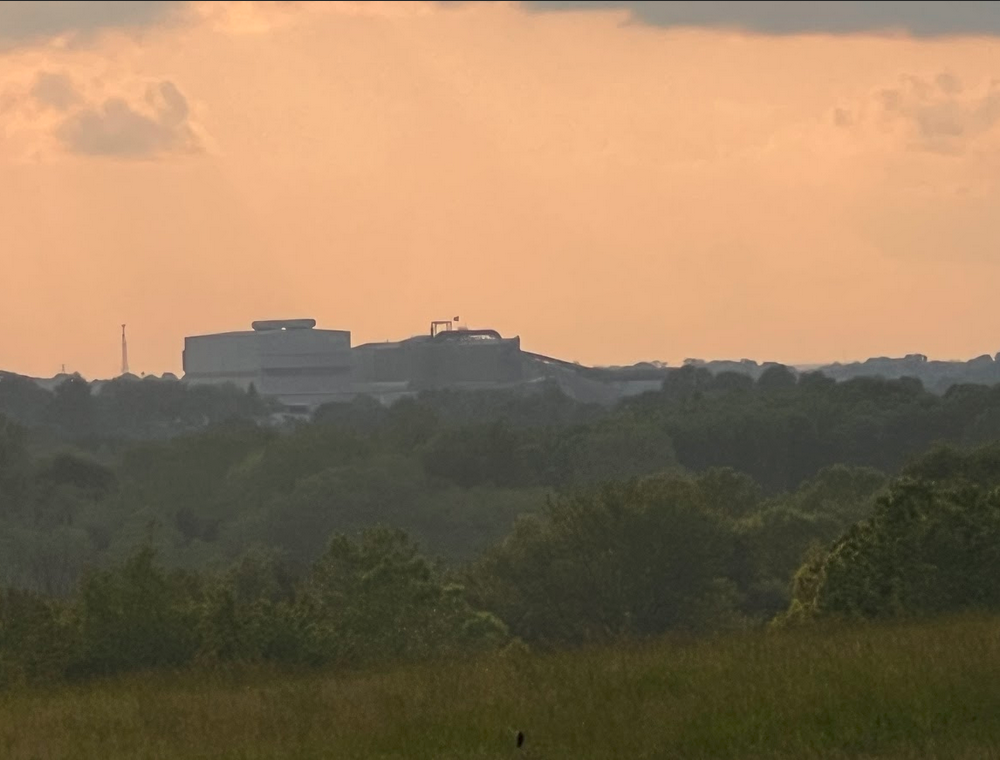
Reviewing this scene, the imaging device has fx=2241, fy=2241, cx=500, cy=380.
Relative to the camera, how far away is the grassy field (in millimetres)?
17922

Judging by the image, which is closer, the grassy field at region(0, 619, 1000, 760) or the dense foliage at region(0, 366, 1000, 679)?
the grassy field at region(0, 619, 1000, 760)

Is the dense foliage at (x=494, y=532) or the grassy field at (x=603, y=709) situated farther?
the dense foliage at (x=494, y=532)

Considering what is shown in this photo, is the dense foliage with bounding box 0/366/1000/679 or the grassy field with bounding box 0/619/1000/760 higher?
the dense foliage with bounding box 0/366/1000/679

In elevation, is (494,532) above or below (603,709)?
above

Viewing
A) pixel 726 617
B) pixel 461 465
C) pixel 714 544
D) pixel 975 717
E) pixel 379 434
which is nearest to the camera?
pixel 975 717

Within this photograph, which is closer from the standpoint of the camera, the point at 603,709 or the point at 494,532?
the point at 603,709

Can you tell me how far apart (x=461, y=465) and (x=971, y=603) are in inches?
4383

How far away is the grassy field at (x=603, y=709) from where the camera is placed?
58.8 feet

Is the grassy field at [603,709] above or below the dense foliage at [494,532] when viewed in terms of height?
below

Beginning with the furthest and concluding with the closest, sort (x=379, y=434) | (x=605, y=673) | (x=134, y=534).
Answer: (x=379, y=434), (x=134, y=534), (x=605, y=673)

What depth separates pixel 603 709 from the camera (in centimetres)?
1941

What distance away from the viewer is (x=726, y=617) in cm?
6494

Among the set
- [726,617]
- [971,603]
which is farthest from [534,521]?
[971,603]

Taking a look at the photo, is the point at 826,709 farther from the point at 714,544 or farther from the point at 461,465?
the point at 461,465
